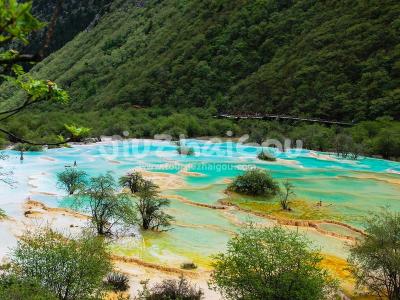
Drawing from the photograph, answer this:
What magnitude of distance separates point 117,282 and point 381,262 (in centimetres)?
963

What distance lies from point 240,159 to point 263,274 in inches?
1722

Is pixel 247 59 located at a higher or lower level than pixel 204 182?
higher

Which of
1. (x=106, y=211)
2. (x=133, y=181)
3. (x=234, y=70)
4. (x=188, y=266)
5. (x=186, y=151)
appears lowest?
(x=188, y=266)

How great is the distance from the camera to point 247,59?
109750 mm

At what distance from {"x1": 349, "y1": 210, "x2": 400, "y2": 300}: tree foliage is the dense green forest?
1890 inches

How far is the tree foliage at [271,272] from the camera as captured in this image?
500 inches

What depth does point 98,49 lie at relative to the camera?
140 meters

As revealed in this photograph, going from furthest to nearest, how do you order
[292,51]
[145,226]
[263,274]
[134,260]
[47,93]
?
[292,51], [145,226], [134,260], [263,274], [47,93]

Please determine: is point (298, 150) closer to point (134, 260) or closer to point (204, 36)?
point (134, 260)

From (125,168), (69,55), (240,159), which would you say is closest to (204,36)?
(69,55)

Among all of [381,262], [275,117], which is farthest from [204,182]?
[275,117]

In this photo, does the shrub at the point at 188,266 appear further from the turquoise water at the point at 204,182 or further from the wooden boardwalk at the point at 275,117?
the wooden boardwalk at the point at 275,117

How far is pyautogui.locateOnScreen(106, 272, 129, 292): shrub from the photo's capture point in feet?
52.6

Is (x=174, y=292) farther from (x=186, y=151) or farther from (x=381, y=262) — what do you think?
(x=186, y=151)
